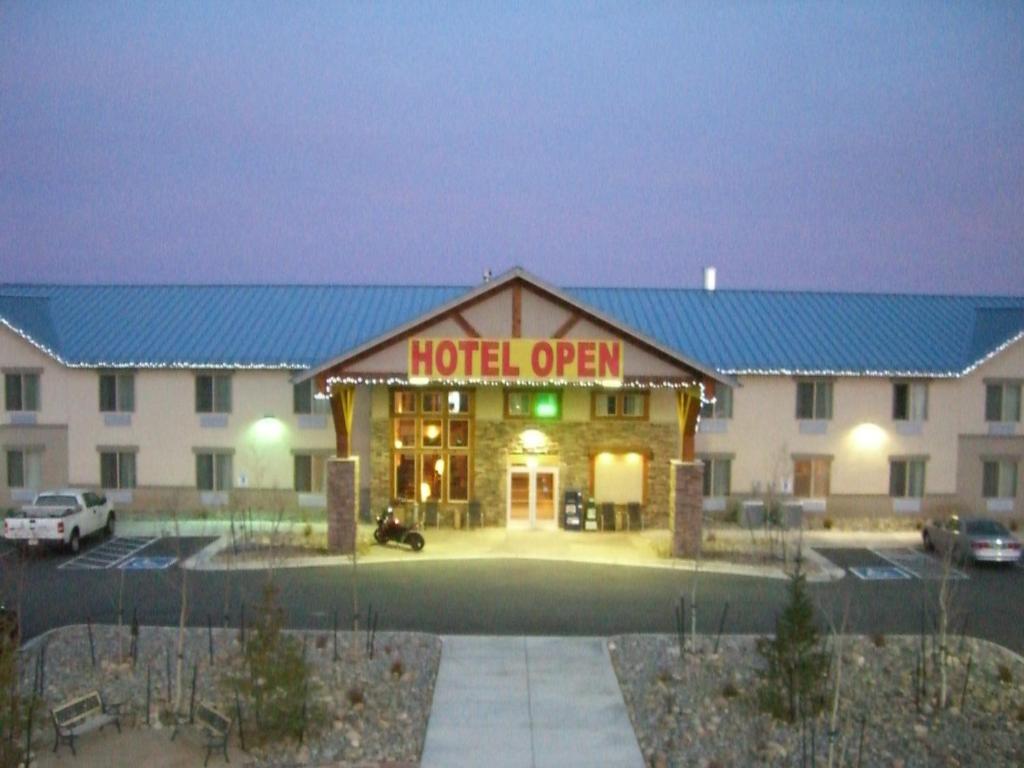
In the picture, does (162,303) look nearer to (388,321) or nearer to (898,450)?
(388,321)

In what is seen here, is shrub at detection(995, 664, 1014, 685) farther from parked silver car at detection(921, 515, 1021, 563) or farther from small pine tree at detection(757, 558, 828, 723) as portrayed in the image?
parked silver car at detection(921, 515, 1021, 563)

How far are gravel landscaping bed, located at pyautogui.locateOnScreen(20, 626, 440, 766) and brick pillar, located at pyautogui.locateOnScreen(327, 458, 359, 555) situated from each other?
8.51 m

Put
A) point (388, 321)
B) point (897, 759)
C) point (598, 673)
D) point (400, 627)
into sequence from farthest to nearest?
point (388, 321) → point (400, 627) → point (598, 673) → point (897, 759)

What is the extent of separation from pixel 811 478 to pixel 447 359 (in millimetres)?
13240

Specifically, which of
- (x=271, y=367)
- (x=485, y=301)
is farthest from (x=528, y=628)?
(x=271, y=367)

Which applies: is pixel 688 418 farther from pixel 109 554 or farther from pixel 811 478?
pixel 109 554

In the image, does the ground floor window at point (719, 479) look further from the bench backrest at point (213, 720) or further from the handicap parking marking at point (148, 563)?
the bench backrest at point (213, 720)

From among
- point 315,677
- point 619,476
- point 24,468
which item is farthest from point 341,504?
point 24,468

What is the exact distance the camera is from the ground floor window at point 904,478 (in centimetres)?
3170

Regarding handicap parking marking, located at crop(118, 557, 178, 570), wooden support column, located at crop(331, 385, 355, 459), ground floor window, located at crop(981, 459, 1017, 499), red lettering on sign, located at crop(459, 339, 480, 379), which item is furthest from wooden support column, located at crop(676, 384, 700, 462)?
handicap parking marking, located at crop(118, 557, 178, 570)

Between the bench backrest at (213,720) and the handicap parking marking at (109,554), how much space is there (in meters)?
12.7

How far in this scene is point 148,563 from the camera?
25.1 metres

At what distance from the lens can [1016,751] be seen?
13.7 metres

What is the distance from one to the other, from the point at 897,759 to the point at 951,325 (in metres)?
24.0
